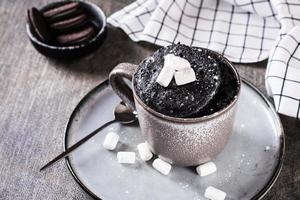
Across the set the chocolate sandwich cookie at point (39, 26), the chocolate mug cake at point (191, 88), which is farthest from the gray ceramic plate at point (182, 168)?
the chocolate sandwich cookie at point (39, 26)

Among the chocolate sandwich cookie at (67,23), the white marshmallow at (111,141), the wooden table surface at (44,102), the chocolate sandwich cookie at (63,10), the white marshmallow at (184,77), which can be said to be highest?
the white marshmallow at (184,77)

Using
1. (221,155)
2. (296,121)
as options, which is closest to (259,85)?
(296,121)

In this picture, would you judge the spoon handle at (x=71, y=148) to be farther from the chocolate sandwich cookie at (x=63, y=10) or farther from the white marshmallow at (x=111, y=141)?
the chocolate sandwich cookie at (x=63, y=10)

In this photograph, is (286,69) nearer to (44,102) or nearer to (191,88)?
(191,88)

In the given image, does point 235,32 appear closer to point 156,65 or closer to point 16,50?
point 156,65

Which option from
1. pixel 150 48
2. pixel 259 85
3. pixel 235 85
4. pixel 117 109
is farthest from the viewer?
pixel 150 48

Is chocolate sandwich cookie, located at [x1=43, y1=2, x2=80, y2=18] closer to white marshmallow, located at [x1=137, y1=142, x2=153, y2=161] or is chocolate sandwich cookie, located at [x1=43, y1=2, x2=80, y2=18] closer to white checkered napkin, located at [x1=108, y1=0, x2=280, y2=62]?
A: white checkered napkin, located at [x1=108, y1=0, x2=280, y2=62]

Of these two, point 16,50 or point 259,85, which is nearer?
point 259,85

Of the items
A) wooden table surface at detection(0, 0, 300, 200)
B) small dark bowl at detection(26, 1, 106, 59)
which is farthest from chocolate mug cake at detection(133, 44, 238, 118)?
small dark bowl at detection(26, 1, 106, 59)
